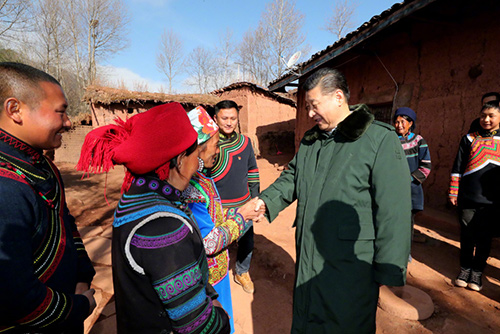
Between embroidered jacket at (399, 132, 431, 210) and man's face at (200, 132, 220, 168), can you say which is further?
embroidered jacket at (399, 132, 431, 210)

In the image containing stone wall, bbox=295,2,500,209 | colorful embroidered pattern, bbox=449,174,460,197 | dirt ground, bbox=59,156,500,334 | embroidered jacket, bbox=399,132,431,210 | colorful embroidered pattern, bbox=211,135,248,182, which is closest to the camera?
dirt ground, bbox=59,156,500,334

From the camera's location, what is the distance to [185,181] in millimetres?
1306

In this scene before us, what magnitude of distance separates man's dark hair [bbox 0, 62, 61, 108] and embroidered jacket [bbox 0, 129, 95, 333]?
0.64 feet

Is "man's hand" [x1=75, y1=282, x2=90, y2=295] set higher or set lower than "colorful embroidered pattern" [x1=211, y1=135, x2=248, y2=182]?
lower

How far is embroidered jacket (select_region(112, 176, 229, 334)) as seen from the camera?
98 cm

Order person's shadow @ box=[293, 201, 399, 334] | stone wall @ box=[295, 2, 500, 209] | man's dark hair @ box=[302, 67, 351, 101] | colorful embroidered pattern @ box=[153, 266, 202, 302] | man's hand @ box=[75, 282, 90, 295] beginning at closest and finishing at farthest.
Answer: colorful embroidered pattern @ box=[153, 266, 202, 302]
man's hand @ box=[75, 282, 90, 295]
person's shadow @ box=[293, 201, 399, 334]
man's dark hair @ box=[302, 67, 351, 101]
stone wall @ box=[295, 2, 500, 209]

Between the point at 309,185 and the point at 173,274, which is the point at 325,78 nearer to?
the point at 309,185

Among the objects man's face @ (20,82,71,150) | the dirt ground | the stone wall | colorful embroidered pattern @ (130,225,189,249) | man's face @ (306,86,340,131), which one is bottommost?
the dirt ground

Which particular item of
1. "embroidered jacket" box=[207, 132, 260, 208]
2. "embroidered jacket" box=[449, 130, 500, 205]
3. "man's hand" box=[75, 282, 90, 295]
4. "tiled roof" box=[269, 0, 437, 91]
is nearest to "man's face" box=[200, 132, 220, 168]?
"man's hand" box=[75, 282, 90, 295]

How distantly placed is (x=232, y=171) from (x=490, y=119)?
309 cm

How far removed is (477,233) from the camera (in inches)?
114

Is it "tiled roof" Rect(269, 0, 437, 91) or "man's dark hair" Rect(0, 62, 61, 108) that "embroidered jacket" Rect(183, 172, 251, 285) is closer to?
"man's dark hair" Rect(0, 62, 61, 108)

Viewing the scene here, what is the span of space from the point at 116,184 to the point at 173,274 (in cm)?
962

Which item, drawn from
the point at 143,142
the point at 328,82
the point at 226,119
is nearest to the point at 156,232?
the point at 143,142
